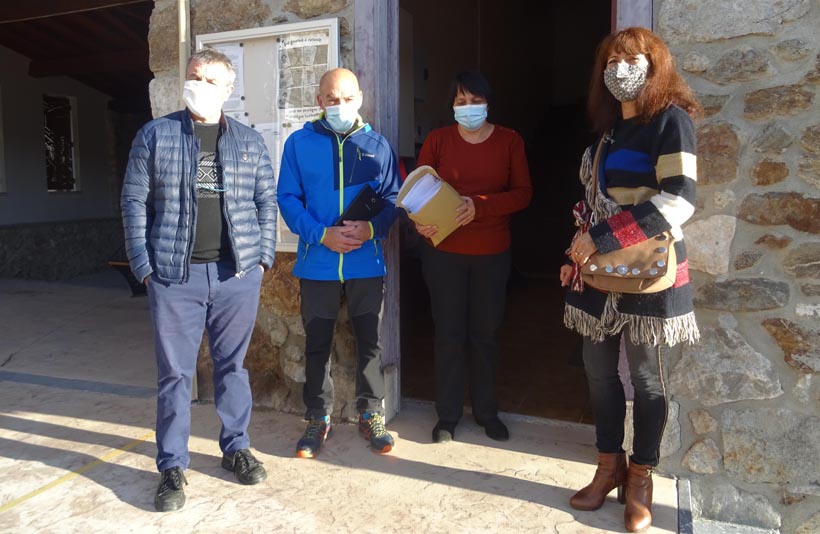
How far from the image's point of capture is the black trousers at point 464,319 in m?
3.07

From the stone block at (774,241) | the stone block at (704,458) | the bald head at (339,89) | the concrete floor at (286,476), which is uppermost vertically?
the bald head at (339,89)

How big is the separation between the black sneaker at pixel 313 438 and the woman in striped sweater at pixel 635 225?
3.80ft

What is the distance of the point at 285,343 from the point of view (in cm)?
350

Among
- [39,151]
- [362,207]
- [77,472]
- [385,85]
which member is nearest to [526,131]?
[39,151]

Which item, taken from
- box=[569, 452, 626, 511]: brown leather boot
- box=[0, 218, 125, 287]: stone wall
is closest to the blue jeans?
box=[569, 452, 626, 511]: brown leather boot

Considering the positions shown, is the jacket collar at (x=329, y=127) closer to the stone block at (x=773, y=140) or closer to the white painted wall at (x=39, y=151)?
the stone block at (x=773, y=140)

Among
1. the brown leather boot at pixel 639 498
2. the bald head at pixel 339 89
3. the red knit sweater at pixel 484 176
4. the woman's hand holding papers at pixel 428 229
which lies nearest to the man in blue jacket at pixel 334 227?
the bald head at pixel 339 89

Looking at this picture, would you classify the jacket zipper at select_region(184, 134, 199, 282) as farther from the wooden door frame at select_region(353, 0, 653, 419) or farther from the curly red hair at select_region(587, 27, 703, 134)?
the curly red hair at select_region(587, 27, 703, 134)

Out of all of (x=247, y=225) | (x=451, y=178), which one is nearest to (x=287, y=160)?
(x=247, y=225)

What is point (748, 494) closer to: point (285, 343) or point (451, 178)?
point (451, 178)

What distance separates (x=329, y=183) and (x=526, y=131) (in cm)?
954

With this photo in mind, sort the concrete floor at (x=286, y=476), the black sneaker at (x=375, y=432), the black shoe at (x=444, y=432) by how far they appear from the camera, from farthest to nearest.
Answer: the black shoe at (x=444, y=432), the black sneaker at (x=375, y=432), the concrete floor at (x=286, y=476)

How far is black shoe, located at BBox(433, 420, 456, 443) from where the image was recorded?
3.13 m

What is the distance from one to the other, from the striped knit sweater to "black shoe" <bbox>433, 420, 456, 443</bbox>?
986mm
